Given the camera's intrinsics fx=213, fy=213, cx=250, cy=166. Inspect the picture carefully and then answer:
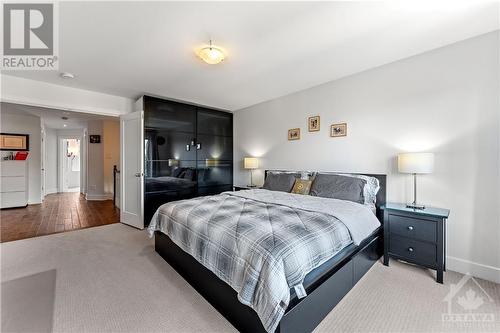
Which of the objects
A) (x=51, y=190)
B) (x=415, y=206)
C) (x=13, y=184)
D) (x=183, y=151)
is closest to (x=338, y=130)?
(x=415, y=206)

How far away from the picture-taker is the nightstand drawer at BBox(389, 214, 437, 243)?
2.22m

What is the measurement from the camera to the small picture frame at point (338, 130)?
3355 mm

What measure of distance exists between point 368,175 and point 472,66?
1.59 metres

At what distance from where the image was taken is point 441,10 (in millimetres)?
1891

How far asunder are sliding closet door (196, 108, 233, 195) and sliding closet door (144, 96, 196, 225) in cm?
19

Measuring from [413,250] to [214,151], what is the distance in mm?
4120

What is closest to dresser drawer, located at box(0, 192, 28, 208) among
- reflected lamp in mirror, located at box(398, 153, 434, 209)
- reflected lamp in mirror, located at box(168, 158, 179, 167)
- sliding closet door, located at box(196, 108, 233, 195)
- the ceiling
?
the ceiling

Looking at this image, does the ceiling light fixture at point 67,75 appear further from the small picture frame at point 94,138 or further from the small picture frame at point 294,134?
the small picture frame at point 94,138

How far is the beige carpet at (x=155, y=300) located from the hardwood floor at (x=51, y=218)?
1.18 metres

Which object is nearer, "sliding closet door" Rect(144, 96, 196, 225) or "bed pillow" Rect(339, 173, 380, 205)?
"bed pillow" Rect(339, 173, 380, 205)

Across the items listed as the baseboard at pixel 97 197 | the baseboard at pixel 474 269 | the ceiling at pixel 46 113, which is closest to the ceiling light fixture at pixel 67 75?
the ceiling at pixel 46 113

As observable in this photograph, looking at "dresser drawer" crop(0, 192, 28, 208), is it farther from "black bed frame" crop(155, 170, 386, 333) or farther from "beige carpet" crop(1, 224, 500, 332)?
"black bed frame" crop(155, 170, 386, 333)

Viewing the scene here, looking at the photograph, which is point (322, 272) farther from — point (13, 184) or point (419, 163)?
point (13, 184)

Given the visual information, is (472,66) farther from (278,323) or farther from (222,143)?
(222,143)
